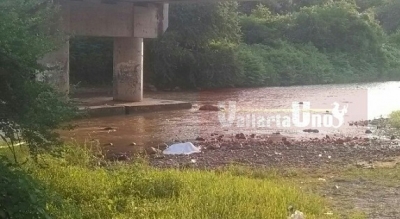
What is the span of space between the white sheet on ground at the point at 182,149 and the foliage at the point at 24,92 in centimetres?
665

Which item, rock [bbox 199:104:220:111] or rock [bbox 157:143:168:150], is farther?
rock [bbox 199:104:220:111]

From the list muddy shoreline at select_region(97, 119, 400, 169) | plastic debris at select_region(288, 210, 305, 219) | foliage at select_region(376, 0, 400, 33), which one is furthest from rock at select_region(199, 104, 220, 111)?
foliage at select_region(376, 0, 400, 33)

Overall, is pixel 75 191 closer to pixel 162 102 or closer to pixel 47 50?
pixel 47 50

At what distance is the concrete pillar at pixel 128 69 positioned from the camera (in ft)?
73.8

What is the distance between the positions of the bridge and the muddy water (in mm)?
2046

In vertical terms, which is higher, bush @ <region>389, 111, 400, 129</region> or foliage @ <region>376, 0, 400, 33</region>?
foliage @ <region>376, 0, 400, 33</region>

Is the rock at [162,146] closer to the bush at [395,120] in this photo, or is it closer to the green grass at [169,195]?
the green grass at [169,195]

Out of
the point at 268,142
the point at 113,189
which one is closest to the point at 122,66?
the point at 268,142

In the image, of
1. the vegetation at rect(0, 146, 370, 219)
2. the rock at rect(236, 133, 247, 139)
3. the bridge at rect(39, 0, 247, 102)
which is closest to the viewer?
the vegetation at rect(0, 146, 370, 219)

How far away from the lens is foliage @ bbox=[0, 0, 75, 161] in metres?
5.05

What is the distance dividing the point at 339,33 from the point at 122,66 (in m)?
29.5

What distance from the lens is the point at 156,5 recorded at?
22.9 meters

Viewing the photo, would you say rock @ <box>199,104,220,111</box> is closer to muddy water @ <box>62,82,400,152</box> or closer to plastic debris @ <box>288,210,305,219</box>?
muddy water @ <box>62,82,400,152</box>

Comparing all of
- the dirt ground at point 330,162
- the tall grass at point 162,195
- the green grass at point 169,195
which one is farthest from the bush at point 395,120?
the green grass at point 169,195
